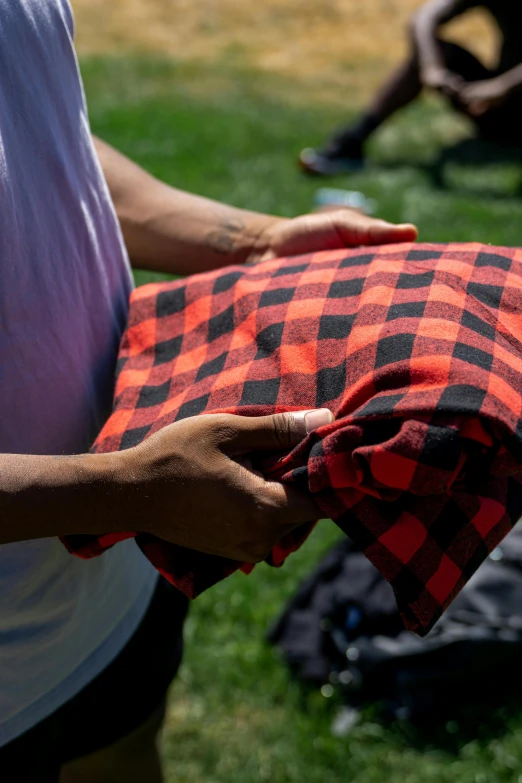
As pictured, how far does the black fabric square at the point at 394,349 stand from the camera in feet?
3.55

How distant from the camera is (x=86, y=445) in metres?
1.40

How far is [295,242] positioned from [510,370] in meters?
0.61

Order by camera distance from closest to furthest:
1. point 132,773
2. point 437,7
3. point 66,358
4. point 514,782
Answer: point 66,358 → point 132,773 → point 514,782 → point 437,7

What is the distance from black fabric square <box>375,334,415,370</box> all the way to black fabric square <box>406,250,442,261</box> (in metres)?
0.21

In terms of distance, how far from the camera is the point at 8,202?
3.85ft

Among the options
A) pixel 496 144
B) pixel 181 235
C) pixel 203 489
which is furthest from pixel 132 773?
pixel 496 144

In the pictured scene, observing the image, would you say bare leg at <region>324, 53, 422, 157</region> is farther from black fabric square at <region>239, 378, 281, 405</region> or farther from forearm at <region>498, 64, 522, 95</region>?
black fabric square at <region>239, 378, 281, 405</region>

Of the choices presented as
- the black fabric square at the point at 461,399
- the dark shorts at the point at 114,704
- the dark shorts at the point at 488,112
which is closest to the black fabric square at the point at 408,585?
the black fabric square at the point at 461,399

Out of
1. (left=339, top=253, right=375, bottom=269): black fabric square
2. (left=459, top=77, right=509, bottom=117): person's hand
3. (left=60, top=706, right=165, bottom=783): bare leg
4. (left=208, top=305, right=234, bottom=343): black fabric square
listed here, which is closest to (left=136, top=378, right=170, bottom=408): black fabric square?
(left=208, top=305, right=234, bottom=343): black fabric square

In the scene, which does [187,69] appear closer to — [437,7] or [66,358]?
[437,7]

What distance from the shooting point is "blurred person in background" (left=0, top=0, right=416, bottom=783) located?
3.73 ft

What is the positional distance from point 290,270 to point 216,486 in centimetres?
41

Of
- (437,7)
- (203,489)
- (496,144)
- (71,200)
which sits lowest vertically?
(496,144)

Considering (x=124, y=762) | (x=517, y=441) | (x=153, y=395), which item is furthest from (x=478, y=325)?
(x=124, y=762)
